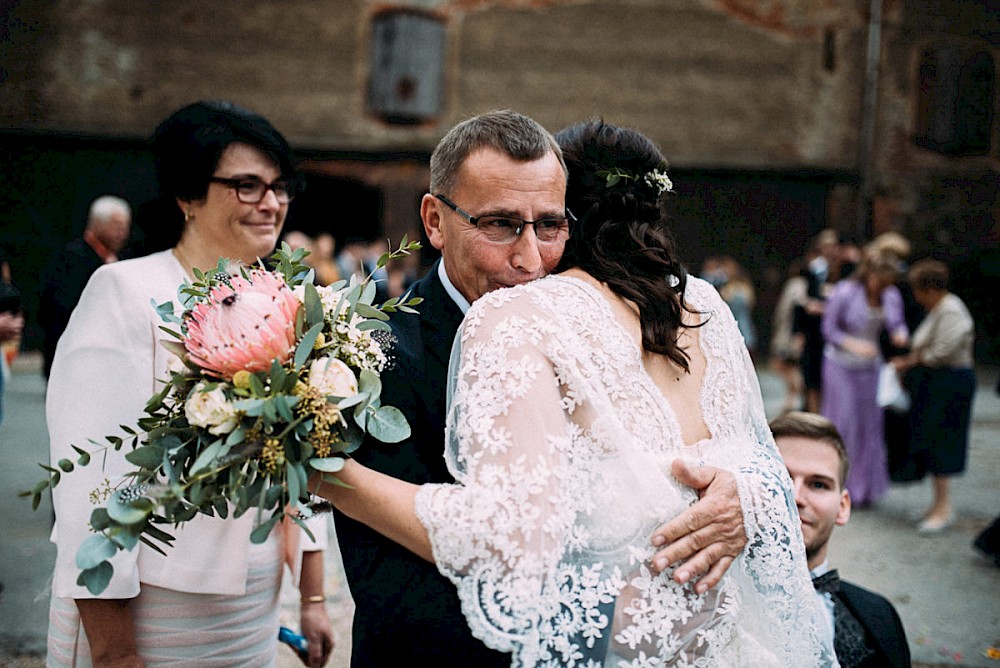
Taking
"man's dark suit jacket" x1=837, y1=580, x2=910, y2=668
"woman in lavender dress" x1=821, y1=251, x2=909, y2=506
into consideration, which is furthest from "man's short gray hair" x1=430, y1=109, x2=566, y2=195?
"woman in lavender dress" x1=821, y1=251, x2=909, y2=506

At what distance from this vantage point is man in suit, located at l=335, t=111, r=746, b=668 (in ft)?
5.33

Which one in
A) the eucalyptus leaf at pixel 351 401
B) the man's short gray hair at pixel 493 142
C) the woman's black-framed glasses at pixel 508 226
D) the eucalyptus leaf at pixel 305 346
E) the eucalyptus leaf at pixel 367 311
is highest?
the man's short gray hair at pixel 493 142

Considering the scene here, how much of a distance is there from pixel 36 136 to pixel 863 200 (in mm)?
14434

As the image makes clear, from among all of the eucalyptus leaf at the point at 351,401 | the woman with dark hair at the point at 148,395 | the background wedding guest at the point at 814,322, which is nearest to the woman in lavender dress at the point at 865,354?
the background wedding guest at the point at 814,322

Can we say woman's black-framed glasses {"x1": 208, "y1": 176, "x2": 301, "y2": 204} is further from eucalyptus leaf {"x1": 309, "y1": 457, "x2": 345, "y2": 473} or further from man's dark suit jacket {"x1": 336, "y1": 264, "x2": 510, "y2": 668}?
eucalyptus leaf {"x1": 309, "y1": 457, "x2": 345, "y2": 473}

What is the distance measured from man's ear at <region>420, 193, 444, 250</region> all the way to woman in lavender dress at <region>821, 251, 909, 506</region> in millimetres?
6093

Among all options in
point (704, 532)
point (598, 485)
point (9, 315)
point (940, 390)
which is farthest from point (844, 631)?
point (940, 390)

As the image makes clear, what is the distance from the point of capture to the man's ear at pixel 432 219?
6.32ft

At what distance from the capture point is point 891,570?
5.62 meters

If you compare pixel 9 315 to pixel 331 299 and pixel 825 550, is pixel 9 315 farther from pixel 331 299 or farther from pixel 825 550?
pixel 825 550

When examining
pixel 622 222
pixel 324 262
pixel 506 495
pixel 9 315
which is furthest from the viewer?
pixel 324 262

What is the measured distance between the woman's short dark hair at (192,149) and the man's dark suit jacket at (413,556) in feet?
2.55

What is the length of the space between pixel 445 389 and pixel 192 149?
1053 millimetres

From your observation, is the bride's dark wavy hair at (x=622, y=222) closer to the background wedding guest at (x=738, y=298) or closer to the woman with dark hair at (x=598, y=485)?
the woman with dark hair at (x=598, y=485)
